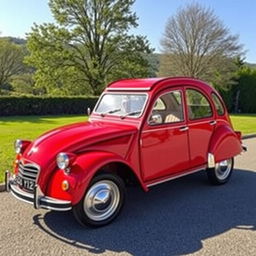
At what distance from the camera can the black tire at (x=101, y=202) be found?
14.1 ft

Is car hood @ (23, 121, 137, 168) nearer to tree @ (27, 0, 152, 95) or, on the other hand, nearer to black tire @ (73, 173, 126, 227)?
black tire @ (73, 173, 126, 227)

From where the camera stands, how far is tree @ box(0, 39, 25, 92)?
150ft

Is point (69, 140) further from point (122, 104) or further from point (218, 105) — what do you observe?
point (218, 105)

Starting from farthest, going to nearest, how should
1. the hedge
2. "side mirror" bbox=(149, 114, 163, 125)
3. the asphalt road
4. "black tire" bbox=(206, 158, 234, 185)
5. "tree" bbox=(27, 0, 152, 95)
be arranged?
"tree" bbox=(27, 0, 152, 95) → the hedge → "black tire" bbox=(206, 158, 234, 185) → "side mirror" bbox=(149, 114, 163, 125) → the asphalt road

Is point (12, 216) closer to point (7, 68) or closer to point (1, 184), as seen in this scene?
point (1, 184)

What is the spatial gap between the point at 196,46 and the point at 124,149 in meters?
30.9

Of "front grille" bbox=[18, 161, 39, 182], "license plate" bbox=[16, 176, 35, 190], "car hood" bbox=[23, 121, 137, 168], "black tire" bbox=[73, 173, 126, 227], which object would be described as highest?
"car hood" bbox=[23, 121, 137, 168]

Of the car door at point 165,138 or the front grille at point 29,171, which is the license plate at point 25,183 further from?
the car door at point 165,138

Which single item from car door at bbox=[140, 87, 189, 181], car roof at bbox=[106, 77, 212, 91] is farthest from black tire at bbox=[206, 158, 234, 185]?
car roof at bbox=[106, 77, 212, 91]

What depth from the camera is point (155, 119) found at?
5.23 m

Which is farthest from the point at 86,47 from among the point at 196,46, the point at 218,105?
the point at 218,105

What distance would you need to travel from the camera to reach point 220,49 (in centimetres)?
3253

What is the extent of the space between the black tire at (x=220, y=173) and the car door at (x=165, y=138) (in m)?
0.77

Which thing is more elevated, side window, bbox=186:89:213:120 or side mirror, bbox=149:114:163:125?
side window, bbox=186:89:213:120
